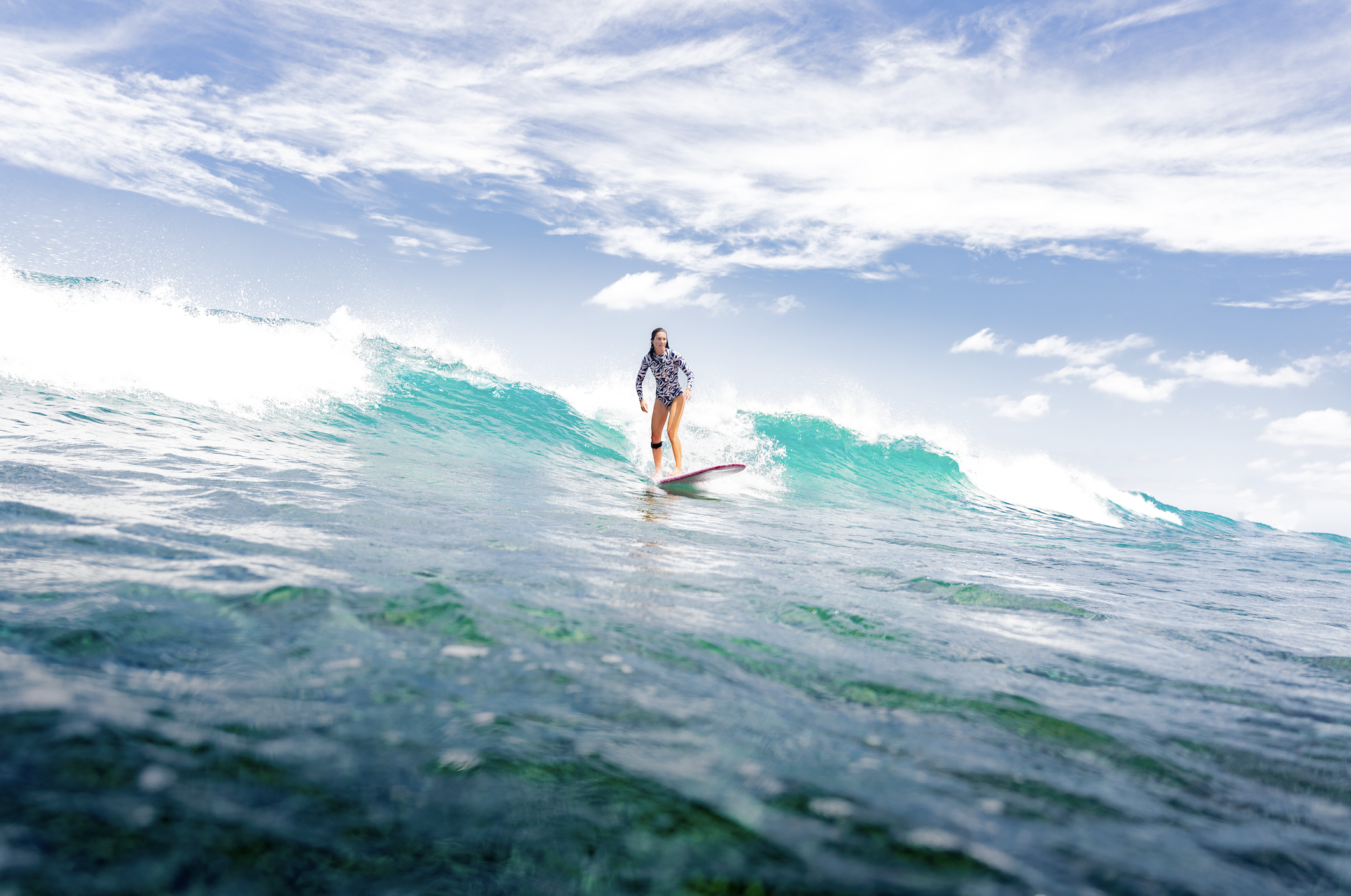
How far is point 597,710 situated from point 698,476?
9424 mm

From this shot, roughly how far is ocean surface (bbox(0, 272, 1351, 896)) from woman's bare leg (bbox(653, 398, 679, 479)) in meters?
5.98

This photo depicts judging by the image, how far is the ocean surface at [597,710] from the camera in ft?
5.18

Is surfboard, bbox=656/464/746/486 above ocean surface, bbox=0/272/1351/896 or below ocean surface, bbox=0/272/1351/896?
above

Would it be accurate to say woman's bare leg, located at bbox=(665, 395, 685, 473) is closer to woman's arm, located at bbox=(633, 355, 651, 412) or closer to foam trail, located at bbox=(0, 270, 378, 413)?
woman's arm, located at bbox=(633, 355, 651, 412)

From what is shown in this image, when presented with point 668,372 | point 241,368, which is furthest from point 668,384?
point 241,368

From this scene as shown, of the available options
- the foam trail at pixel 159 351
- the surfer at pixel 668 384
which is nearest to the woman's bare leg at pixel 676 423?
the surfer at pixel 668 384

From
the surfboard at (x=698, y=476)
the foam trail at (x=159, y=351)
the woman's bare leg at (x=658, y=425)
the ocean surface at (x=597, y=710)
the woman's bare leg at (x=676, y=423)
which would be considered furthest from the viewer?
the woman's bare leg at (x=658, y=425)

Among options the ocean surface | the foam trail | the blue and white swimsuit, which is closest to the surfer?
the blue and white swimsuit

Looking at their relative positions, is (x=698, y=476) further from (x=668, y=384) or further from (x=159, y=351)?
(x=159, y=351)

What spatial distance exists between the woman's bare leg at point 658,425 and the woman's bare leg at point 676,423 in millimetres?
54

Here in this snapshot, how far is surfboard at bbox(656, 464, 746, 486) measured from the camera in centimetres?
1160

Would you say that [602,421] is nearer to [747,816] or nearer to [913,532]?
[913,532]

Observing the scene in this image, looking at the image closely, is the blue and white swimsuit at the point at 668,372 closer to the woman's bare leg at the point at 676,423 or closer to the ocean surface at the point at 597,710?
the woman's bare leg at the point at 676,423

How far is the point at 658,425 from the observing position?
1264cm
